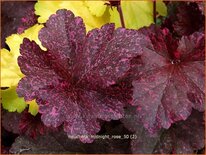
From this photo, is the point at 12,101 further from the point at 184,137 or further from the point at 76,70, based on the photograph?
the point at 184,137

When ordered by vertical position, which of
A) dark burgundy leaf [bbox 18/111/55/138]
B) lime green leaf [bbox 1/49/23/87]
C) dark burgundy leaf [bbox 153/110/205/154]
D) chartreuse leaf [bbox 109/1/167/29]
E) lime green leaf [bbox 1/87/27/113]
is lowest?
dark burgundy leaf [bbox 153/110/205/154]

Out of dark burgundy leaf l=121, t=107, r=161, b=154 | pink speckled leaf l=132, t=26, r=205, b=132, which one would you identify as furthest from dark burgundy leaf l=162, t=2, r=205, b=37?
dark burgundy leaf l=121, t=107, r=161, b=154

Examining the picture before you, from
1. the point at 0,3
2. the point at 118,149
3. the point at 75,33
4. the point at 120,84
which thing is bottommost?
the point at 118,149

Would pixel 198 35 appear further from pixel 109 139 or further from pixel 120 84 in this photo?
pixel 109 139

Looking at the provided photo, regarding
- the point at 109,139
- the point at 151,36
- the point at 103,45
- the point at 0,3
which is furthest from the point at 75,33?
the point at 0,3

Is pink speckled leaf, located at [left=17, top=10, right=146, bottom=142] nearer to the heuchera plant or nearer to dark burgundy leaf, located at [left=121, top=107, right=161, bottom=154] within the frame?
the heuchera plant

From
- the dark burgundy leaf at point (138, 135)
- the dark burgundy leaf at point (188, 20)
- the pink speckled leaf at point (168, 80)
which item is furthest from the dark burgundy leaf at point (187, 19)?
the dark burgundy leaf at point (138, 135)
